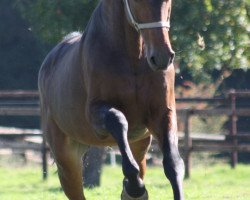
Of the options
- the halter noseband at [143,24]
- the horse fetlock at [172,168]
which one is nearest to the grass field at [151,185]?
the horse fetlock at [172,168]

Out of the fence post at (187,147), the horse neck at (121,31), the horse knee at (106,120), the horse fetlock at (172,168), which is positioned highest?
the horse neck at (121,31)

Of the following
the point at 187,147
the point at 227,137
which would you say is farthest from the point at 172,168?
the point at 227,137

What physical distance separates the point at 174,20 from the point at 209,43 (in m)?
0.66

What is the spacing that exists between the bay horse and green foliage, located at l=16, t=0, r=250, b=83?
5.06 metres

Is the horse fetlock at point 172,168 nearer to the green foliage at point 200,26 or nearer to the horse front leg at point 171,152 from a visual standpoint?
the horse front leg at point 171,152

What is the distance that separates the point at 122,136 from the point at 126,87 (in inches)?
21.9

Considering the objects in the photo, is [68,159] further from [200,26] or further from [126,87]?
[200,26]

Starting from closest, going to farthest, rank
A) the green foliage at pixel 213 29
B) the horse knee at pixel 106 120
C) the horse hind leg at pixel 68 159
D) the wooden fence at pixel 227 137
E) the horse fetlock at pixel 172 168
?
the horse fetlock at pixel 172 168, the horse knee at pixel 106 120, the horse hind leg at pixel 68 159, the green foliage at pixel 213 29, the wooden fence at pixel 227 137

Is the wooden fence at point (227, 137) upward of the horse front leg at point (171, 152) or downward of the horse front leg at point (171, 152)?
downward

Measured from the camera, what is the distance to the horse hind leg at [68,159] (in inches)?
340

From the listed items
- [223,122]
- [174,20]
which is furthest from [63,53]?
[223,122]

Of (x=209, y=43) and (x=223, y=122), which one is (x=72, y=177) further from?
(x=223, y=122)

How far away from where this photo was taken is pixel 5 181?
50.8 feet

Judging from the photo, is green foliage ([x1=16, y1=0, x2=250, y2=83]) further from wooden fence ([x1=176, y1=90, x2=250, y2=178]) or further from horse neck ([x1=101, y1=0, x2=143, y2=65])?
horse neck ([x1=101, y1=0, x2=143, y2=65])
